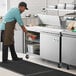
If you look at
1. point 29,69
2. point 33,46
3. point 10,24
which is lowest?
point 29,69

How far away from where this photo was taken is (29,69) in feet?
16.7

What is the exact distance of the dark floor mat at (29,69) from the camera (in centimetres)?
478

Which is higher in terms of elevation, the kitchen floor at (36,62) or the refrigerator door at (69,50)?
the refrigerator door at (69,50)

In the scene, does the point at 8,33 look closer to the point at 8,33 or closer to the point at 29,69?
the point at 8,33

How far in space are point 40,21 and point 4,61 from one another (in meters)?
1.43

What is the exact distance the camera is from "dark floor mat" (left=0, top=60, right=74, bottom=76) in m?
Answer: 4.78

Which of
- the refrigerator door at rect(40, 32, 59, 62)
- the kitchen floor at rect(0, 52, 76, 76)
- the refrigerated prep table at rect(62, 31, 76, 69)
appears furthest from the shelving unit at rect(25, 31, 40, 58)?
the refrigerated prep table at rect(62, 31, 76, 69)

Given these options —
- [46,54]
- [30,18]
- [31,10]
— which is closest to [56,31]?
[46,54]

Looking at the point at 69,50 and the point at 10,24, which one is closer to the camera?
the point at 69,50

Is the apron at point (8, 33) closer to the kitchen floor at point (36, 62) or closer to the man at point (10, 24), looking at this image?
the man at point (10, 24)

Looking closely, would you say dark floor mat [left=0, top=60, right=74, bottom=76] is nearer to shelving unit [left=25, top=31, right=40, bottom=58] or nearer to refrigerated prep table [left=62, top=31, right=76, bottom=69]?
refrigerated prep table [left=62, top=31, right=76, bottom=69]

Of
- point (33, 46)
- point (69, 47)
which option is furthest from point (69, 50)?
point (33, 46)

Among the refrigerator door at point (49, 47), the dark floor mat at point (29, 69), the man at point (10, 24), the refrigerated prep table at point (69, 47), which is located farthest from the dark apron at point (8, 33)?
the refrigerated prep table at point (69, 47)

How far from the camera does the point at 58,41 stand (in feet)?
17.2
